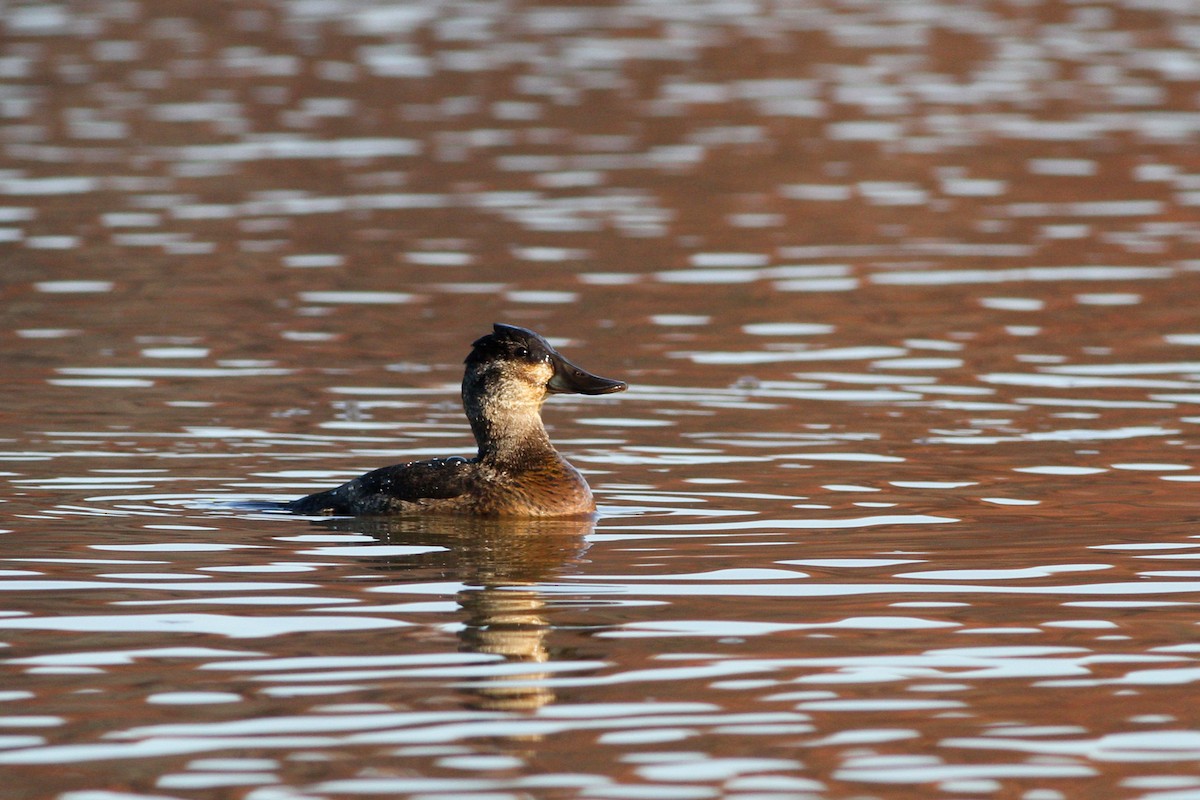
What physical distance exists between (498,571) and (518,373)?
67.4 inches

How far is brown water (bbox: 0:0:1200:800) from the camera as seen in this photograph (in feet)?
21.9

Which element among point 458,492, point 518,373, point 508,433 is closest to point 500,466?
point 508,433

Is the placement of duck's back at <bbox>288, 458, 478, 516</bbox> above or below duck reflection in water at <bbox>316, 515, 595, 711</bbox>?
above

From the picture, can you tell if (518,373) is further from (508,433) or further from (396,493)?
(396,493)

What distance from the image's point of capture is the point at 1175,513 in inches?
397

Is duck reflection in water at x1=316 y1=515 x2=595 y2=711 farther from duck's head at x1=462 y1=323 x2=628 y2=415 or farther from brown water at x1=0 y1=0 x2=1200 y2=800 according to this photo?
duck's head at x1=462 y1=323 x2=628 y2=415

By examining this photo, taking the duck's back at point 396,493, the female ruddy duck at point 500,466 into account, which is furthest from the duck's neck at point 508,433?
the duck's back at point 396,493

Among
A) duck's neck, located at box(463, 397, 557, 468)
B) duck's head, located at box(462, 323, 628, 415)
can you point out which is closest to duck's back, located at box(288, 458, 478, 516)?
duck's neck, located at box(463, 397, 557, 468)

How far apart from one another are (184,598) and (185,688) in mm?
1328

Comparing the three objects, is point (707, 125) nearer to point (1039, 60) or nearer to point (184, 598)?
point (1039, 60)

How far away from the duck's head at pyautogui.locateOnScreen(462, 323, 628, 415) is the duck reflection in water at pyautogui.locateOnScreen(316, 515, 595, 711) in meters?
0.68

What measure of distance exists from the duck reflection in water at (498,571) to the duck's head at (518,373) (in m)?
0.68

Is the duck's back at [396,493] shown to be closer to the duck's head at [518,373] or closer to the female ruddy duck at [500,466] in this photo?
the female ruddy duck at [500,466]

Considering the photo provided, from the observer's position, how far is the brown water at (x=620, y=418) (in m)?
6.68
